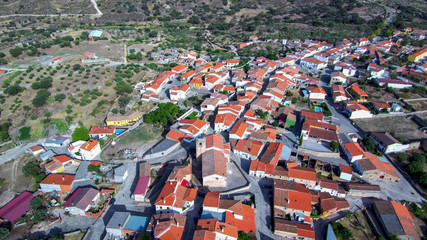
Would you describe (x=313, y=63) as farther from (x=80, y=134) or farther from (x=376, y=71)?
(x=80, y=134)

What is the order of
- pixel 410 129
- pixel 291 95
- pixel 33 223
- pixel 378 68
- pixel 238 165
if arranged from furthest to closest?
pixel 378 68
pixel 291 95
pixel 410 129
pixel 238 165
pixel 33 223

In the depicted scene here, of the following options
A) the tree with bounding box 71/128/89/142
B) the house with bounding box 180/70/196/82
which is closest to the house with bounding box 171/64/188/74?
the house with bounding box 180/70/196/82

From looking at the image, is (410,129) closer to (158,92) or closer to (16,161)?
(158,92)

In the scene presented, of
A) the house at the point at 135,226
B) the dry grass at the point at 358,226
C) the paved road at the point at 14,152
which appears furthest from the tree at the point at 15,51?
the dry grass at the point at 358,226

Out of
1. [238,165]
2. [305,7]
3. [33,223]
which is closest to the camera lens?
[33,223]

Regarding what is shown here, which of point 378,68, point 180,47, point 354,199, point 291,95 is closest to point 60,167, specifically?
point 354,199

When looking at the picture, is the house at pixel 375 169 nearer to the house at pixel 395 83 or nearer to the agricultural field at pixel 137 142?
the house at pixel 395 83

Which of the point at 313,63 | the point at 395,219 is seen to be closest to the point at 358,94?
the point at 313,63
